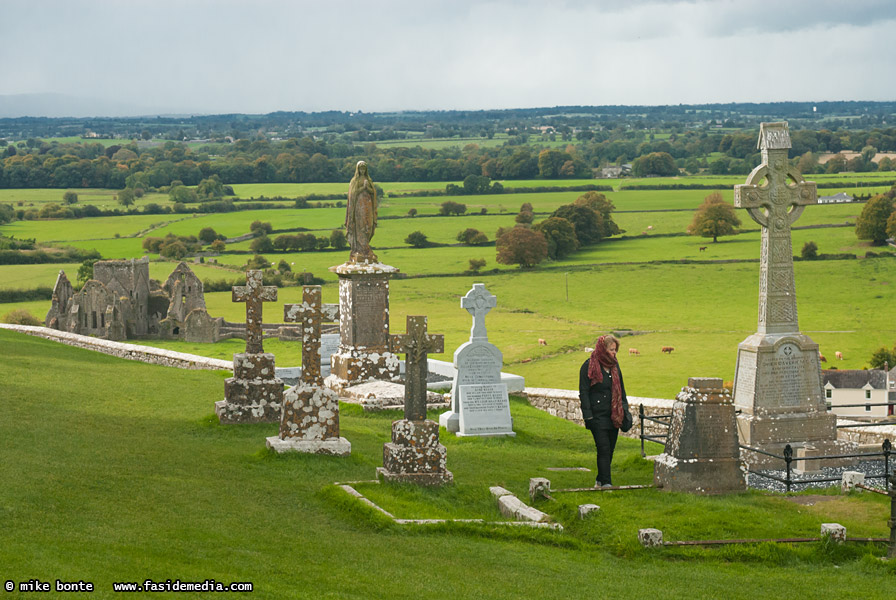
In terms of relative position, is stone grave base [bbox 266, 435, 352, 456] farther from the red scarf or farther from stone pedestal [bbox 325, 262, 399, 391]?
stone pedestal [bbox 325, 262, 399, 391]

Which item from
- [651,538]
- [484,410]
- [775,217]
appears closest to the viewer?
[651,538]

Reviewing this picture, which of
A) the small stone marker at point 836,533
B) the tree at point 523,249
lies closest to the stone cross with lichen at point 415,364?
the small stone marker at point 836,533

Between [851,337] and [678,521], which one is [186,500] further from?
[851,337]

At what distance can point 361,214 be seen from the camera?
26.7 meters

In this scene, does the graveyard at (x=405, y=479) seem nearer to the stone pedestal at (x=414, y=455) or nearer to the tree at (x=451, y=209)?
the stone pedestal at (x=414, y=455)

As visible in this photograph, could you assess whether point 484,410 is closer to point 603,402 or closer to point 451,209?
point 603,402

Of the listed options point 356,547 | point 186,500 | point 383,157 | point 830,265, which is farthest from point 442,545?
point 383,157

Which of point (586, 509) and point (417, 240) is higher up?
point (586, 509)

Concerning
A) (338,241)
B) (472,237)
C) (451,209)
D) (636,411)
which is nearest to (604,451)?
(636,411)

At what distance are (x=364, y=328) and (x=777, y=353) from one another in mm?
10511

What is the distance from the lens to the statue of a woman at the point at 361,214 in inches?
1031

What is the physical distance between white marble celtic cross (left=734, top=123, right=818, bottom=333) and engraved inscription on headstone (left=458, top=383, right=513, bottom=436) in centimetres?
510

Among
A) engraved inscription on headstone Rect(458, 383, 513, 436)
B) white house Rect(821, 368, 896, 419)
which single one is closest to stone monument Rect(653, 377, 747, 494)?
engraved inscription on headstone Rect(458, 383, 513, 436)

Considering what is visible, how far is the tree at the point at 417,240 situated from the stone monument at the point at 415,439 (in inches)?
3170
